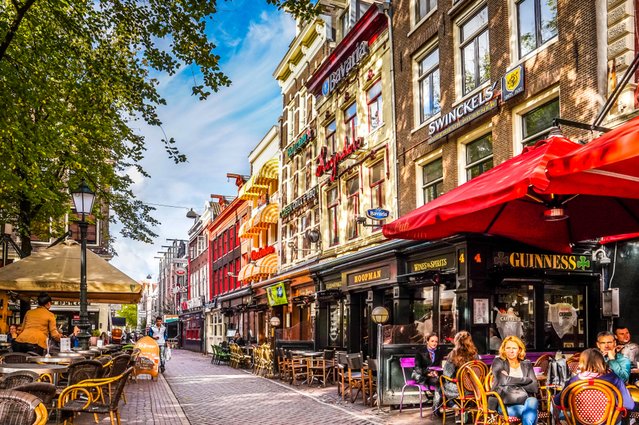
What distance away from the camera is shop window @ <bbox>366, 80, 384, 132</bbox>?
2041 cm

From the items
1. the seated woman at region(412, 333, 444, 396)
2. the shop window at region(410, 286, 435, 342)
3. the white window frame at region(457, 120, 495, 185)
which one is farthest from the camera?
the shop window at region(410, 286, 435, 342)

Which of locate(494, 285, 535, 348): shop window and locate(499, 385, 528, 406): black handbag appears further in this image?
locate(494, 285, 535, 348): shop window

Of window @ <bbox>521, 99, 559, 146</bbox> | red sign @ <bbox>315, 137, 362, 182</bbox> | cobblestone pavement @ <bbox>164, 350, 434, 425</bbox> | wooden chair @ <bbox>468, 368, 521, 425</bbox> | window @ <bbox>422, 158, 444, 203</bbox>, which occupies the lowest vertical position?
cobblestone pavement @ <bbox>164, 350, 434, 425</bbox>

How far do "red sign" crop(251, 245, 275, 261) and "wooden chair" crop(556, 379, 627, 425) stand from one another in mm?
26362

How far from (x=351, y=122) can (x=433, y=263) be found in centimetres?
806

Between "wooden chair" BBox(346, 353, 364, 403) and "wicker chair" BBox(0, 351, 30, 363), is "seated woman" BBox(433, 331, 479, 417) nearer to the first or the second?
"wooden chair" BBox(346, 353, 364, 403)

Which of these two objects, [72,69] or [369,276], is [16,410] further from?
[369,276]

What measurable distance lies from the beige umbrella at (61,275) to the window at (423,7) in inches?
419

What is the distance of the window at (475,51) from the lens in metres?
15.3

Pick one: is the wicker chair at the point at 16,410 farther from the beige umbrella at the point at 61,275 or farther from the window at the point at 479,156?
the window at the point at 479,156

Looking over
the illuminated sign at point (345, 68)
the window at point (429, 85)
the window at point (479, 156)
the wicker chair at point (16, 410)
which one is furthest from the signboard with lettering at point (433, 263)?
the wicker chair at point (16, 410)

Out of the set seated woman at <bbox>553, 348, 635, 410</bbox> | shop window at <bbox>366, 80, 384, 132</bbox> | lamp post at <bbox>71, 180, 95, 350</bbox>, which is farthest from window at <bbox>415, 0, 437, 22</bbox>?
seated woman at <bbox>553, 348, 635, 410</bbox>

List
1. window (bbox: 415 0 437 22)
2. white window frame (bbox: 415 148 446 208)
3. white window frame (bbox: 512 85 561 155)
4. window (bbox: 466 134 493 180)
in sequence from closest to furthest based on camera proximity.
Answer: white window frame (bbox: 512 85 561 155)
window (bbox: 466 134 493 180)
white window frame (bbox: 415 148 446 208)
window (bbox: 415 0 437 22)

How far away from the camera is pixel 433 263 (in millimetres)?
16062
